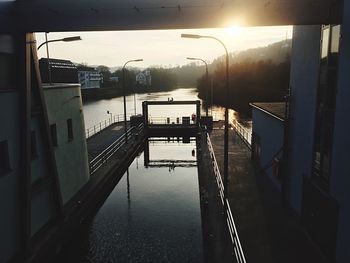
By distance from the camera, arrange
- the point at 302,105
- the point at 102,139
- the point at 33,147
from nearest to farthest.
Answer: the point at 302,105 < the point at 33,147 < the point at 102,139

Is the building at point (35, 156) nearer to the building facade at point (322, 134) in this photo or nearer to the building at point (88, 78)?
the building facade at point (322, 134)

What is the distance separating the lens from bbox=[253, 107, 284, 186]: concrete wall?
1703 centimetres

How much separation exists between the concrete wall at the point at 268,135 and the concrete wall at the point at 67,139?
1185 centimetres

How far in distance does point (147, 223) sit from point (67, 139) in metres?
6.56

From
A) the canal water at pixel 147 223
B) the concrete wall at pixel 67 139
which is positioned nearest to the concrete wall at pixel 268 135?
the canal water at pixel 147 223

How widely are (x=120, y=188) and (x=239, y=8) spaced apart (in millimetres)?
16211

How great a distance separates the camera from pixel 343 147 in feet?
30.5

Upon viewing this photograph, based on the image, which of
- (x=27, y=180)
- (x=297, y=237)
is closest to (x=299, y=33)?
(x=297, y=237)

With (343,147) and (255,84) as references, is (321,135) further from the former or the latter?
(255,84)

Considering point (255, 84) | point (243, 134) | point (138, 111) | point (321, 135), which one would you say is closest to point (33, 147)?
point (321, 135)

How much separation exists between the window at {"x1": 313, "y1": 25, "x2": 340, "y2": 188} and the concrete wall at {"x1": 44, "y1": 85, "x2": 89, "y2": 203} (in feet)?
39.5

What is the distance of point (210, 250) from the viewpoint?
38.8 feet

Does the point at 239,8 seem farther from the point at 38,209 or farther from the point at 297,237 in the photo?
the point at 38,209

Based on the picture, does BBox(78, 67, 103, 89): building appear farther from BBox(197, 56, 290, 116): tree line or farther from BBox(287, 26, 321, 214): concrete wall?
BBox(287, 26, 321, 214): concrete wall
